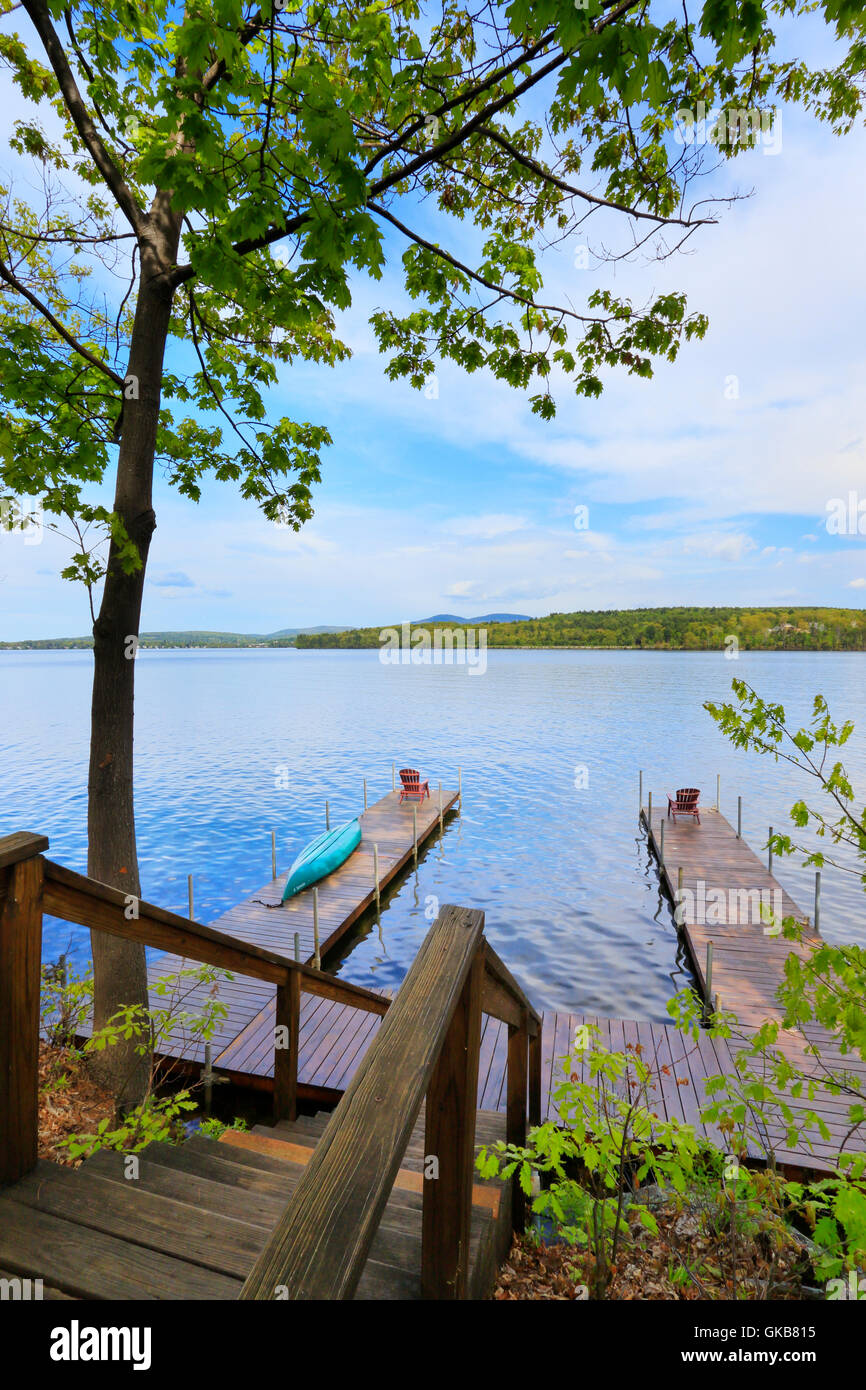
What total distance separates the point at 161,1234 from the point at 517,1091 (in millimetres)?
1907

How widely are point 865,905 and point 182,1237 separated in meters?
20.4

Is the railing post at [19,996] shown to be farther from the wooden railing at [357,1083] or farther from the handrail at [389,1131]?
the handrail at [389,1131]

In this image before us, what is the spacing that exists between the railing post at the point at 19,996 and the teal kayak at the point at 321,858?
13031mm

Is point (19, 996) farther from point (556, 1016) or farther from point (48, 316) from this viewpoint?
point (556, 1016)

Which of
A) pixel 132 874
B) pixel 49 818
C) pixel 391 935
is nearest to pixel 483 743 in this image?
pixel 49 818

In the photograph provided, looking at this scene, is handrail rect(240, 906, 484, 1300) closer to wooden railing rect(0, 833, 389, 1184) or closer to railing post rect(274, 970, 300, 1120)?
wooden railing rect(0, 833, 389, 1184)

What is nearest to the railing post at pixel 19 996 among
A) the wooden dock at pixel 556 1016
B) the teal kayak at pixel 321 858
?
the wooden dock at pixel 556 1016

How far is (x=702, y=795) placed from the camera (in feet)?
95.6

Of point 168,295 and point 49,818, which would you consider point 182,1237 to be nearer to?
point 168,295

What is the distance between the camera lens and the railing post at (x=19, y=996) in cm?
199

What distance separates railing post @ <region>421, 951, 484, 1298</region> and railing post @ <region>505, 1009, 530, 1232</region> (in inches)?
58.6

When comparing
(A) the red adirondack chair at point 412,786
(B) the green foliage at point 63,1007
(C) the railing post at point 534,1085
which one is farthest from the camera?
(A) the red adirondack chair at point 412,786

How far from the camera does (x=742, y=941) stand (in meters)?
12.3
